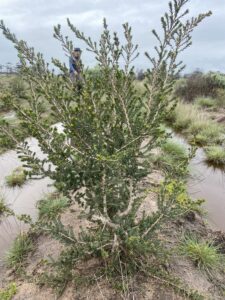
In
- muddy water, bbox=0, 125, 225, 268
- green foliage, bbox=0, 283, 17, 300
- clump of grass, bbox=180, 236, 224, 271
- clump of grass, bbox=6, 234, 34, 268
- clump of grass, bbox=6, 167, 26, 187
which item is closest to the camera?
green foliage, bbox=0, 283, 17, 300

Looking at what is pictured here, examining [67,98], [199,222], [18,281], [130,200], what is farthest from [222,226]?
[67,98]

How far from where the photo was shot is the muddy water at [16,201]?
16.9ft

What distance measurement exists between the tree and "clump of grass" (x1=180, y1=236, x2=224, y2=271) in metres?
0.94

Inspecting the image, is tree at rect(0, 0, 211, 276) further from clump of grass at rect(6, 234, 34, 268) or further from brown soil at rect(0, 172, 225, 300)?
clump of grass at rect(6, 234, 34, 268)

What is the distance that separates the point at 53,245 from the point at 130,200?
5.15 feet

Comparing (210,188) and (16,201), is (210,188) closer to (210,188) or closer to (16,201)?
(210,188)

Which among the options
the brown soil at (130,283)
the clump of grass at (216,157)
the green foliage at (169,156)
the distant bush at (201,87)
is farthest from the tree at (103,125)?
the distant bush at (201,87)

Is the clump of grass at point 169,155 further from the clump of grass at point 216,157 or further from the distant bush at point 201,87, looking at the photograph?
the distant bush at point 201,87

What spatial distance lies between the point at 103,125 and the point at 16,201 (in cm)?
362

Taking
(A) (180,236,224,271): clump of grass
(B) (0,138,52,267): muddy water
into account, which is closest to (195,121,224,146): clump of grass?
(B) (0,138,52,267): muddy water

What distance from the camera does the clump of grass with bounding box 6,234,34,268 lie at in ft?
14.4

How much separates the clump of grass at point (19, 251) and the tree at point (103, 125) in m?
1.34

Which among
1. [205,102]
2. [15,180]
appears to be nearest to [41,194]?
[15,180]

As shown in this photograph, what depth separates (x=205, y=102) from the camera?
52.7ft
